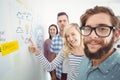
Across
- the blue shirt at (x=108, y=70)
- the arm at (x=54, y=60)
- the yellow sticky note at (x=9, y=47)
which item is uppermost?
the yellow sticky note at (x=9, y=47)

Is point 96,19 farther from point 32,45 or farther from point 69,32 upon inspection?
point 32,45

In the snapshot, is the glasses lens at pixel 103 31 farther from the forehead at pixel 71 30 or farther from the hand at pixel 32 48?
the hand at pixel 32 48

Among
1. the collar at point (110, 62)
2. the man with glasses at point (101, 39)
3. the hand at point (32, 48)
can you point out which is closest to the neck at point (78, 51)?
the hand at point (32, 48)

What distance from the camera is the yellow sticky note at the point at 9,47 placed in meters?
1.25

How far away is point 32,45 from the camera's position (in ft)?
6.25

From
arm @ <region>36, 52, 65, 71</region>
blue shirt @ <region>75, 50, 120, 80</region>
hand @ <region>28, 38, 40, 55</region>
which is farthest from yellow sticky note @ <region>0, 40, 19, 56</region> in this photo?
blue shirt @ <region>75, 50, 120, 80</region>

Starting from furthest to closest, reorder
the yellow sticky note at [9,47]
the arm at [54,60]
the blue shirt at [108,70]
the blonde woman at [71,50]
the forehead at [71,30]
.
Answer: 1. the arm at [54,60]
2. the forehead at [71,30]
3. the blonde woman at [71,50]
4. the yellow sticky note at [9,47]
5. the blue shirt at [108,70]

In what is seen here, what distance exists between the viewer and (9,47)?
135cm

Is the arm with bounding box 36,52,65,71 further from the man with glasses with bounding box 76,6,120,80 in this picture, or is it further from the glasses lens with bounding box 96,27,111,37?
the glasses lens with bounding box 96,27,111,37

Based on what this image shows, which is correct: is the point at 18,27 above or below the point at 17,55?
above

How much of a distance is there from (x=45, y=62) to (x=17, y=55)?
532mm

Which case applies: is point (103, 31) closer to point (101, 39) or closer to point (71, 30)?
point (101, 39)

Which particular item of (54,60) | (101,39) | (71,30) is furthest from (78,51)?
(101,39)

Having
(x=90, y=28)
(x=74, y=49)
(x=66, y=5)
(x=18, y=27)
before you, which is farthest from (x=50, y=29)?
(x=90, y=28)
